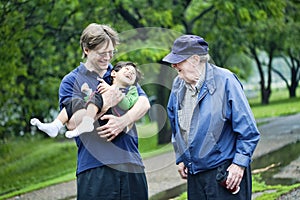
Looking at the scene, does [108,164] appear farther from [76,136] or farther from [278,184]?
[278,184]

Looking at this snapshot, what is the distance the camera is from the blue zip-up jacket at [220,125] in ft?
13.6

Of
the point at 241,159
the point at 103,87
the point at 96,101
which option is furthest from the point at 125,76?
the point at 241,159

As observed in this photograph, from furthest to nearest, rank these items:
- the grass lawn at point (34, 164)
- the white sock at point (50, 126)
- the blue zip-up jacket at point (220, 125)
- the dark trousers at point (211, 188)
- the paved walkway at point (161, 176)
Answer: the grass lawn at point (34, 164) → the paved walkway at point (161, 176) → the dark trousers at point (211, 188) → the blue zip-up jacket at point (220, 125) → the white sock at point (50, 126)

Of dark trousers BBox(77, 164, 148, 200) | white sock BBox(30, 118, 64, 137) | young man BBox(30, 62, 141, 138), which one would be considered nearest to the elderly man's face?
young man BBox(30, 62, 141, 138)

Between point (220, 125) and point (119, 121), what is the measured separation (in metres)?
0.70

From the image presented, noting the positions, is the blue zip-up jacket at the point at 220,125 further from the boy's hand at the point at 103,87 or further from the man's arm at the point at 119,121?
the boy's hand at the point at 103,87

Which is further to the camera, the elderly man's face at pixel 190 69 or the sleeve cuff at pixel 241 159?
the elderly man's face at pixel 190 69

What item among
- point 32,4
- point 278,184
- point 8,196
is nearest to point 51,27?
point 32,4

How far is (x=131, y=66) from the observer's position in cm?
418

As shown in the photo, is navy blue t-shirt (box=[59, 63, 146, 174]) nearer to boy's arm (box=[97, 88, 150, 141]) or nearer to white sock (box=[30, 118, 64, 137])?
boy's arm (box=[97, 88, 150, 141])

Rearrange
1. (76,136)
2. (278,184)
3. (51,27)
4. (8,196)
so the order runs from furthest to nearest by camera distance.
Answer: (51,27)
(8,196)
(278,184)
(76,136)

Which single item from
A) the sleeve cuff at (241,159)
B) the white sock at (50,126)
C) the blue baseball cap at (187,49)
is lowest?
the sleeve cuff at (241,159)

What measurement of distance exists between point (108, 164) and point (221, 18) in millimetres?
15289

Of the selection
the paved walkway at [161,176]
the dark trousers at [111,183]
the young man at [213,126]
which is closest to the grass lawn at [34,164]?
the paved walkway at [161,176]
